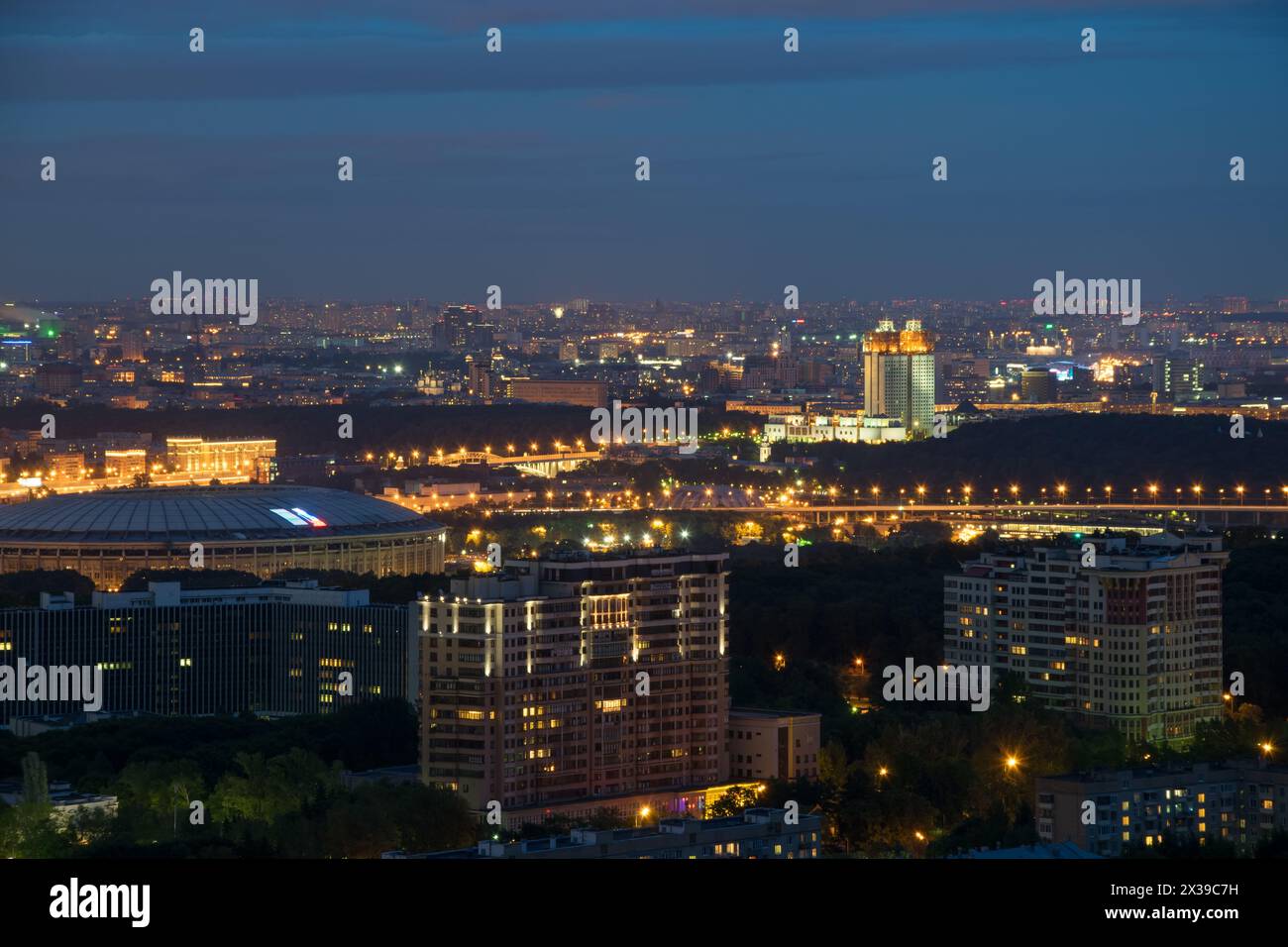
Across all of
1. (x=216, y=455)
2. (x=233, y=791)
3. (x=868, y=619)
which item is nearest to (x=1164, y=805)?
(x=233, y=791)

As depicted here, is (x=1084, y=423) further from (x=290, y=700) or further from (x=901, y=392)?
(x=290, y=700)

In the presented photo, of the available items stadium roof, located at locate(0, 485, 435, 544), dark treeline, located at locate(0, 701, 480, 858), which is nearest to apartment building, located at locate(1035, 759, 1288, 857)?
dark treeline, located at locate(0, 701, 480, 858)

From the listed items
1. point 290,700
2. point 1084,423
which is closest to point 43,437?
point 1084,423

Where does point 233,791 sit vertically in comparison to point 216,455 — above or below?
below

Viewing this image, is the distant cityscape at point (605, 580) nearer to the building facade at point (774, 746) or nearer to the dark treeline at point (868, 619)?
the building facade at point (774, 746)

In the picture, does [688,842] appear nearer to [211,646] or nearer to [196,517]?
[211,646]

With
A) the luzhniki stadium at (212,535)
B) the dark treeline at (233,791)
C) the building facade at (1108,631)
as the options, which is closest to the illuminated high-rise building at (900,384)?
the luzhniki stadium at (212,535)
